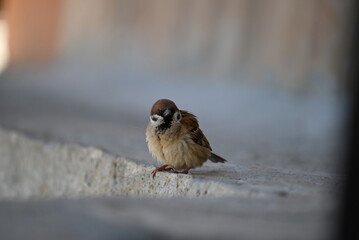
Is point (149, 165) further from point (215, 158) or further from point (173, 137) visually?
point (173, 137)

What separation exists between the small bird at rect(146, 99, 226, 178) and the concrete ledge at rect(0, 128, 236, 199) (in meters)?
0.10

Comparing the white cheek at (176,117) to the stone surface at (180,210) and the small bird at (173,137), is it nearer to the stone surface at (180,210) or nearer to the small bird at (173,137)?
the small bird at (173,137)

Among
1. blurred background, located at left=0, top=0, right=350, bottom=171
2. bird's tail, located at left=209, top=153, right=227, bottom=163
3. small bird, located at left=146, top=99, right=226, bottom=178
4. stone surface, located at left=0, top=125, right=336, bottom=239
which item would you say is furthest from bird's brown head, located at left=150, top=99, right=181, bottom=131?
blurred background, located at left=0, top=0, right=350, bottom=171

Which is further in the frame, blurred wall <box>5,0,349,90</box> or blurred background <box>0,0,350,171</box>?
blurred wall <box>5,0,349,90</box>

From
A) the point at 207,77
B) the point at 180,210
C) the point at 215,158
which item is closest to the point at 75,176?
the point at 215,158

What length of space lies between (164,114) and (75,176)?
138 cm

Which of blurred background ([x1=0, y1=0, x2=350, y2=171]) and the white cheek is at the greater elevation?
blurred background ([x1=0, y1=0, x2=350, y2=171])

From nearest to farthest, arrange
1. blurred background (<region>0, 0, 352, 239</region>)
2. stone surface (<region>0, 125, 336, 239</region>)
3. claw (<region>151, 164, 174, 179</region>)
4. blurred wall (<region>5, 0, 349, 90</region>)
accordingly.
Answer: stone surface (<region>0, 125, 336, 239</region>) → claw (<region>151, 164, 174, 179</region>) → blurred background (<region>0, 0, 352, 239</region>) → blurred wall (<region>5, 0, 349, 90</region>)

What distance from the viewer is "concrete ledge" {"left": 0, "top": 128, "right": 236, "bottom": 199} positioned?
354 centimetres

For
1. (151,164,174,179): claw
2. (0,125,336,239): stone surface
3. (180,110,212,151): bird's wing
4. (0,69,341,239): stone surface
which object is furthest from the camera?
(151,164,174,179): claw

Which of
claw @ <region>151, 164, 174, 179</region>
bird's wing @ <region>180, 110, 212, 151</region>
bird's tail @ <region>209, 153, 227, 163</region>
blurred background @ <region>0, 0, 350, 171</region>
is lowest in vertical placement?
claw @ <region>151, 164, 174, 179</region>

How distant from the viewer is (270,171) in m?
3.92

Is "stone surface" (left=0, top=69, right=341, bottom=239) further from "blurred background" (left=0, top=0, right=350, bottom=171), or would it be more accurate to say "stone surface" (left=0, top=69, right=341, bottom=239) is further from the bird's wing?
the bird's wing

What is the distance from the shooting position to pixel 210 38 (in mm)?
9461
